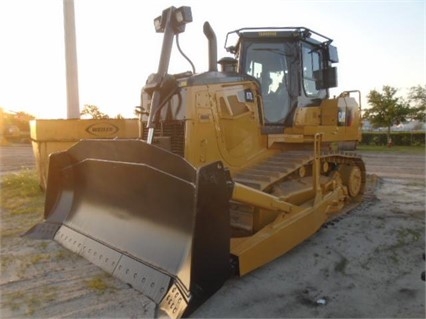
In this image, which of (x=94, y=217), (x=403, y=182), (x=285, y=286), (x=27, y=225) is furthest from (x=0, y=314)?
(x=403, y=182)

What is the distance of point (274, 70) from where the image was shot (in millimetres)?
5434

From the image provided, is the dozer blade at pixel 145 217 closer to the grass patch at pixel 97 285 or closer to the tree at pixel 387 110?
the grass patch at pixel 97 285

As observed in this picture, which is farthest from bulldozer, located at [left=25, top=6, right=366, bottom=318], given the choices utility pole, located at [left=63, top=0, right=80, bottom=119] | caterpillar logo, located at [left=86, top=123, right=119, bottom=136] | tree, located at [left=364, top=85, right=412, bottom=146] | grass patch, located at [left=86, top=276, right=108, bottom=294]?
tree, located at [left=364, top=85, right=412, bottom=146]

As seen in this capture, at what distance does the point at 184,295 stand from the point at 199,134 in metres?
1.92

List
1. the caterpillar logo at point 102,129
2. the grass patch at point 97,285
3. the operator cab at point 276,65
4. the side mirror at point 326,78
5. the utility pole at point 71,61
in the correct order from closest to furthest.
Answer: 1. the grass patch at point 97,285
2. the operator cab at point 276,65
3. the side mirror at point 326,78
4. the caterpillar logo at point 102,129
5. the utility pole at point 71,61

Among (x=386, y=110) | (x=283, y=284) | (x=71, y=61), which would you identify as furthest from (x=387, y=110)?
(x=283, y=284)

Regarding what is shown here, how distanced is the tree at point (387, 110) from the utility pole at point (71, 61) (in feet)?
75.1

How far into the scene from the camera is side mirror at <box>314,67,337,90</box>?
19.3ft

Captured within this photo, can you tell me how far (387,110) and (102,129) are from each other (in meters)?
24.2

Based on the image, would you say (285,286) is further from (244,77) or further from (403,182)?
(403,182)

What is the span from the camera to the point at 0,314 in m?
3.02

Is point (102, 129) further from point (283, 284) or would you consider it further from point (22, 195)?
point (283, 284)

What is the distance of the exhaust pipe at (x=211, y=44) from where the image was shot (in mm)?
4301

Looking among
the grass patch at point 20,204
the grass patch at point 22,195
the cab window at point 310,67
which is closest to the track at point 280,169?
the cab window at point 310,67
